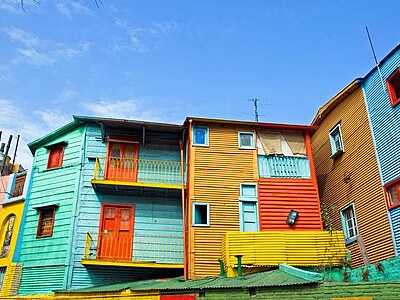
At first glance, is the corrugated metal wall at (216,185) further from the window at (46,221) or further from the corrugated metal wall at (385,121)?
the window at (46,221)

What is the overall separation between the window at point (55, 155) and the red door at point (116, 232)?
3386 millimetres

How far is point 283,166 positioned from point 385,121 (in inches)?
173

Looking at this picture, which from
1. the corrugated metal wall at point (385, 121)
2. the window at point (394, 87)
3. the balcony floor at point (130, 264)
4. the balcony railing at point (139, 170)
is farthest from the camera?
the balcony railing at point (139, 170)

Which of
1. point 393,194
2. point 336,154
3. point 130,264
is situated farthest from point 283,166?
point 130,264

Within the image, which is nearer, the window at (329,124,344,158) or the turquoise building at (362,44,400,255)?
the turquoise building at (362,44,400,255)

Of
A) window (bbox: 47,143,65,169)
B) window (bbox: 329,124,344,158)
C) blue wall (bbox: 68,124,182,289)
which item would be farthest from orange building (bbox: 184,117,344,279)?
window (bbox: 47,143,65,169)

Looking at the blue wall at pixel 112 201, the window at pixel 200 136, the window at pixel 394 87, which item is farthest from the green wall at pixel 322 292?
the window at pixel 200 136

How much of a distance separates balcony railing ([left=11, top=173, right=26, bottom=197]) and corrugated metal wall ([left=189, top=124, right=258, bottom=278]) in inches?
327

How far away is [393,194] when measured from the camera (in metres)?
13.2

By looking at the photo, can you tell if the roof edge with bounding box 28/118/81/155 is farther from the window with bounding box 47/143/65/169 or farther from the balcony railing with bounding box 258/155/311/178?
the balcony railing with bounding box 258/155/311/178

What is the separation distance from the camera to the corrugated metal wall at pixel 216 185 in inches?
579

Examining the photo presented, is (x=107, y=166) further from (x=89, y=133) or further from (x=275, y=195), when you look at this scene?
(x=275, y=195)

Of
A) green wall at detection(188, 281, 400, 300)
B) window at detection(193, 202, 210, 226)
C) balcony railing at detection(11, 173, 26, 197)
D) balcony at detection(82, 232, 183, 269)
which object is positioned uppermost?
balcony railing at detection(11, 173, 26, 197)

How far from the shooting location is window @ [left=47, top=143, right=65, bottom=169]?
18225 millimetres
